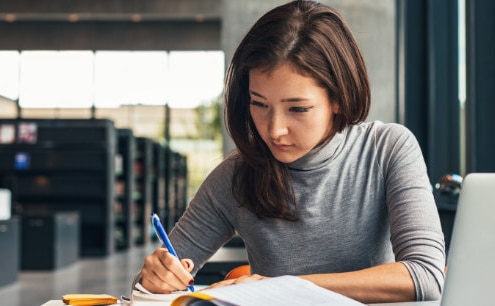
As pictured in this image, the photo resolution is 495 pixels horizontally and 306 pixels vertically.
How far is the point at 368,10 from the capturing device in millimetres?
4660

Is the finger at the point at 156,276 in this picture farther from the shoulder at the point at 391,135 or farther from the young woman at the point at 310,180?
the shoulder at the point at 391,135

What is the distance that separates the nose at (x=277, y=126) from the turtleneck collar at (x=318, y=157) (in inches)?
7.5

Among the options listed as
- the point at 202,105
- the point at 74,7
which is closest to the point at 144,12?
the point at 74,7

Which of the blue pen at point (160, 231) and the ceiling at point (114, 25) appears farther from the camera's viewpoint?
the ceiling at point (114, 25)

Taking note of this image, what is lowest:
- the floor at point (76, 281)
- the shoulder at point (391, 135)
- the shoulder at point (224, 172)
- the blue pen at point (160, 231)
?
the floor at point (76, 281)

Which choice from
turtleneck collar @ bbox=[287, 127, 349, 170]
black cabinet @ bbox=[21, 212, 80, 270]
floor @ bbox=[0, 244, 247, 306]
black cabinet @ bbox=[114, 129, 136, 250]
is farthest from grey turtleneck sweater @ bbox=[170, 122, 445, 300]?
black cabinet @ bbox=[114, 129, 136, 250]

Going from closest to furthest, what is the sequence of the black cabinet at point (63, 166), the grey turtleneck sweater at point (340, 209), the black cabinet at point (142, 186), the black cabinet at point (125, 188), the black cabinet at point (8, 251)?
the grey turtleneck sweater at point (340, 209)
the black cabinet at point (8, 251)
the black cabinet at point (63, 166)
the black cabinet at point (125, 188)
the black cabinet at point (142, 186)

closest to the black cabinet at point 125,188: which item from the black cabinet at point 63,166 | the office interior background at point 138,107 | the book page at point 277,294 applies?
the office interior background at point 138,107

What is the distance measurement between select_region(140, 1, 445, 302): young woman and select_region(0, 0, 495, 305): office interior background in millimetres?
311

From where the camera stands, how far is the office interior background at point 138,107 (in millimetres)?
3979

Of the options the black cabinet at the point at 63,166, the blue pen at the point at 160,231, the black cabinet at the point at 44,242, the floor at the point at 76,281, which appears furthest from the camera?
the black cabinet at the point at 63,166

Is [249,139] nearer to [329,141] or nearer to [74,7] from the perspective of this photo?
[329,141]

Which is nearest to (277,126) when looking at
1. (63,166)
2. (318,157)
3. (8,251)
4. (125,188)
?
(318,157)

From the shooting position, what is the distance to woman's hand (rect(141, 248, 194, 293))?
1.36 meters
